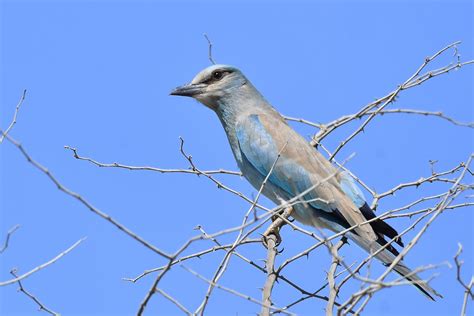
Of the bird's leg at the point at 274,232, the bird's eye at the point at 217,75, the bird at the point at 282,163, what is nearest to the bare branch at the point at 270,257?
the bird's leg at the point at 274,232

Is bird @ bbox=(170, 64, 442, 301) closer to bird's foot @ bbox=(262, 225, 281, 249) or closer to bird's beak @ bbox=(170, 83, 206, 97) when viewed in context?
bird's beak @ bbox=(170, 83, 206, 97)

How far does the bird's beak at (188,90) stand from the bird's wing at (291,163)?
0.45 m

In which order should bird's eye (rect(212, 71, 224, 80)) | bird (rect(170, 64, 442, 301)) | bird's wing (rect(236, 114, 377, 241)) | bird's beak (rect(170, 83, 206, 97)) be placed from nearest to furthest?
bird (rect(170, 64, 442, 301))
bird's wing (rect(236, 114, 377, 241))
bird's beak (rect(170, 83, 206, 97))
bird's eye (rect(212, 71, 224, 80))

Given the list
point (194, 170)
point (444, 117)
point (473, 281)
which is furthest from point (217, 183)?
point (473, 281)

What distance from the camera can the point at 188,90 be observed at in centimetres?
666

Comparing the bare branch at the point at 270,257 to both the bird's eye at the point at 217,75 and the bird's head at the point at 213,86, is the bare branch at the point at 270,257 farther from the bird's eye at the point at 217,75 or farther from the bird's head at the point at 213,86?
the bird's eye at the point at 217,75

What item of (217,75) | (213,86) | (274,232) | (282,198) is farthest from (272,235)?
(217,75)

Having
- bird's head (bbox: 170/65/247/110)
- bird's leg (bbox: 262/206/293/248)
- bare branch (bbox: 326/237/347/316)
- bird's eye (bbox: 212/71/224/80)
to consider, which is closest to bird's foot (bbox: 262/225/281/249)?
bird's leg (bbox: 262/206/293/248)

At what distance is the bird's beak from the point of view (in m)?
6.66

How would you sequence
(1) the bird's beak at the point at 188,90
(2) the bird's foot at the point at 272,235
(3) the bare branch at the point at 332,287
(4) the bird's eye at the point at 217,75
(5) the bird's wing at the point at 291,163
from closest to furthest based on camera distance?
(3) the bare branch at the point at 332,287, (2) the bird's foot at the point at 272,235, (5) the bird's wing at the point at 291,163, (1) the bird's beak at the point at 188,90, (4) the bird's eye at the point at 217,75

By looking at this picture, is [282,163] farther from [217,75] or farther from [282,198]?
[217,75]

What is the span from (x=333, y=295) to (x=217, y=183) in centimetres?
141

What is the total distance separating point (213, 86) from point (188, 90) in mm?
232

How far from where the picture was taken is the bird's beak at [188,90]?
6.66 metres
